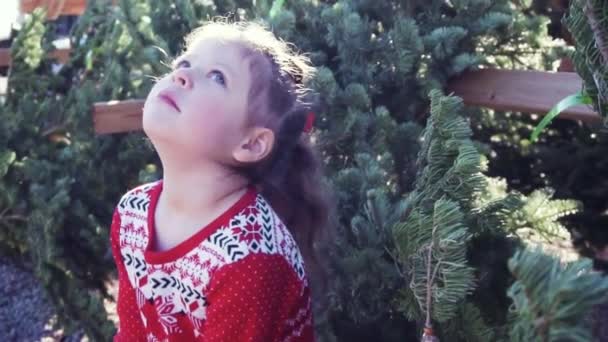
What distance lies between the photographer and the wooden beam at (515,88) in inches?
93.8

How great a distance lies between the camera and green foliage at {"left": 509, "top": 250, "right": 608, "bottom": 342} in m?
0.81

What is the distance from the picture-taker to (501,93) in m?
2.49

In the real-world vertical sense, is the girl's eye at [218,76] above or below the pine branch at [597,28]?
below

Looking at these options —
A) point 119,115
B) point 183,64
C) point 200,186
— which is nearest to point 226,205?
point 200,186

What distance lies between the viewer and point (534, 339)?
890 millimetres

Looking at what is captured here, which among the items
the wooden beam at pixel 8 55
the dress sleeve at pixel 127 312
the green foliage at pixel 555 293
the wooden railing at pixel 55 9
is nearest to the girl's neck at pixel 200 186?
the dress sleeve at pixel 127 312

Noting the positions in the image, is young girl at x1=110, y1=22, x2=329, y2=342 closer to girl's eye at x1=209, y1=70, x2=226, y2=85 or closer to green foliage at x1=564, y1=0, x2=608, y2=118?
girl's eye at x1=209, y1=70, x2=226, y2=85

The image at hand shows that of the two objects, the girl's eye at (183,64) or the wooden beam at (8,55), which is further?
the wooden beam at (8,55)

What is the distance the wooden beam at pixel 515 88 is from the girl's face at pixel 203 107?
3.49 ft

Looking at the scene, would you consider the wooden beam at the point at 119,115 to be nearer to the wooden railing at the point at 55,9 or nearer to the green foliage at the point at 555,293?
the wooden railing at the point at 55,9

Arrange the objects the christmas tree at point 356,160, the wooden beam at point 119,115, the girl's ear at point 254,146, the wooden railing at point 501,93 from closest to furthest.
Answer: the christmas tree at point 356,160 → the girl's ear at point 254,146 → the wooden railing at point 501,93 → the wooden beam at point 119,115

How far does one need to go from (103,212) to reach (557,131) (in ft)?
6.50

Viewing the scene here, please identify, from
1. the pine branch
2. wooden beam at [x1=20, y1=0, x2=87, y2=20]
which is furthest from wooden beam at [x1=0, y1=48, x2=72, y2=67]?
the pine branch

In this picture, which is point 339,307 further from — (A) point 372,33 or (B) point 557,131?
(B) point 557,131
